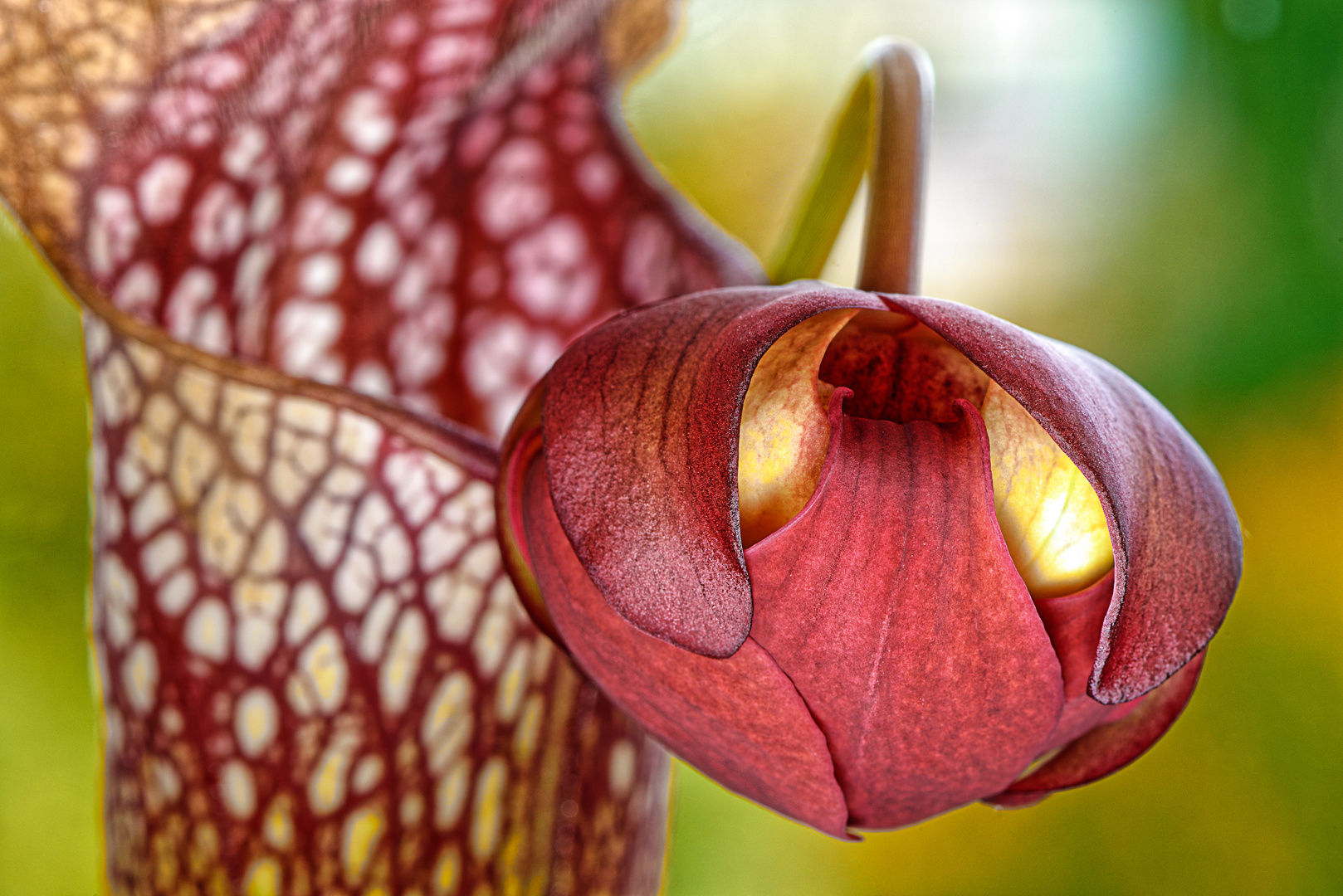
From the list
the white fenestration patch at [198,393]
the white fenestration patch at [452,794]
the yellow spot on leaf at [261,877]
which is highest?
the white fenestration patch at [198,393]

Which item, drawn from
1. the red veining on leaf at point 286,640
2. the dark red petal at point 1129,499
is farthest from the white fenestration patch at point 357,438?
the dark red petal at point 1129,499

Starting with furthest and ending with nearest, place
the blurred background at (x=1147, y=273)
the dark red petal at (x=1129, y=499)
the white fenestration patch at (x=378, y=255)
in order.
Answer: the blurred background at (x=1147, y=273)
the white fenestration patch at (x=378, y=255)
the dark red petal at (x=1129, y=499)

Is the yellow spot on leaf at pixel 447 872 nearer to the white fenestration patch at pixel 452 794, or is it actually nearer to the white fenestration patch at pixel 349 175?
the white fenestration patch at pixel 452 794

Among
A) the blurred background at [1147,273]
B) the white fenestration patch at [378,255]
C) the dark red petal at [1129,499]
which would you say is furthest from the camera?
the blurred background at [1147,273]

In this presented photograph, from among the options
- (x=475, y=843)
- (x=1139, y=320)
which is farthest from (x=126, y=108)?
(x=1139, y=320)

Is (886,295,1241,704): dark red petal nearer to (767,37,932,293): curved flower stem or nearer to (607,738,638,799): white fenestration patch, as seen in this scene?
(767,37,932,293): curved flower stem

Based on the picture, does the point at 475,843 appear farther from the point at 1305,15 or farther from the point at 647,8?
the point at 1305,15

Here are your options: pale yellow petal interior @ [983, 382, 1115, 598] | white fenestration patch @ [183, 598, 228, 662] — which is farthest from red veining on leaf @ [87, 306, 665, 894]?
pale yellow petal interior @ [983, 382, 1115, 598]
